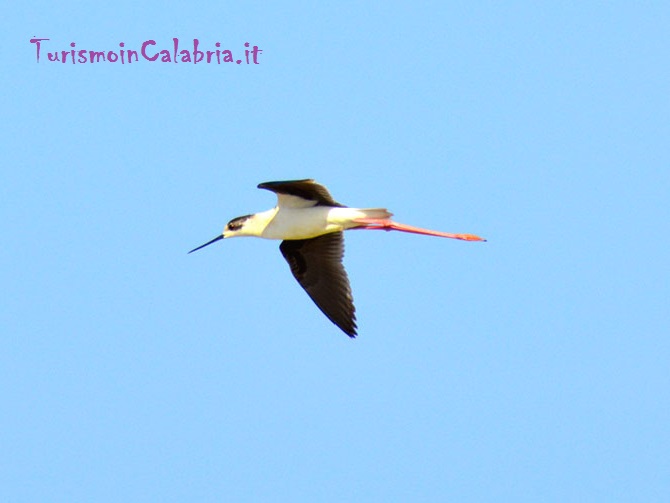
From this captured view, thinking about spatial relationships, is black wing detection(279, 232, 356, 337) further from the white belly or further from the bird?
the white belly

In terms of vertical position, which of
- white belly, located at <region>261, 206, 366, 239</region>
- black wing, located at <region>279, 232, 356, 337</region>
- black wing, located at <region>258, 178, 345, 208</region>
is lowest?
black wing, located at <region>279, 232, 356, 337</region>

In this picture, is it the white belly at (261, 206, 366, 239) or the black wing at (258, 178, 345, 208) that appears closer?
the black wing at (258, 178, 345, 208)

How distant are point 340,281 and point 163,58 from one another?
250cm

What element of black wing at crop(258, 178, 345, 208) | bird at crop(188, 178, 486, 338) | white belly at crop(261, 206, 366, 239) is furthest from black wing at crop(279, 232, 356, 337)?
black wing at crop(258, 178, 345, 208)

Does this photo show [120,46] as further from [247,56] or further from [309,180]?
[309,180]

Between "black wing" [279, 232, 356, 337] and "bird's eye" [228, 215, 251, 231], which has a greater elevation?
"bird's eye" [228, 215, 251, 231]

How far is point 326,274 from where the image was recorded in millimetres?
14781

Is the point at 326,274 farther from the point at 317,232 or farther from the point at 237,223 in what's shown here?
the point at 237,223

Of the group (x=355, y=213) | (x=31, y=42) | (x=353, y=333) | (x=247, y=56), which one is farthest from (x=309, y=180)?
(x=31, y=42)

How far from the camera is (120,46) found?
15.7 metres

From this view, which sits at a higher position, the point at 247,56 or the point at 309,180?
the point at 247,56

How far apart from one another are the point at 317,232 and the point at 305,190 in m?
0.46

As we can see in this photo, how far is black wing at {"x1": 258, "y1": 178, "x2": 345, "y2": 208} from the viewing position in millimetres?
13758

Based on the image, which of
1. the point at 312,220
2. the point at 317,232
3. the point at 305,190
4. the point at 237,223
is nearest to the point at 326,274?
the point at 317,232
